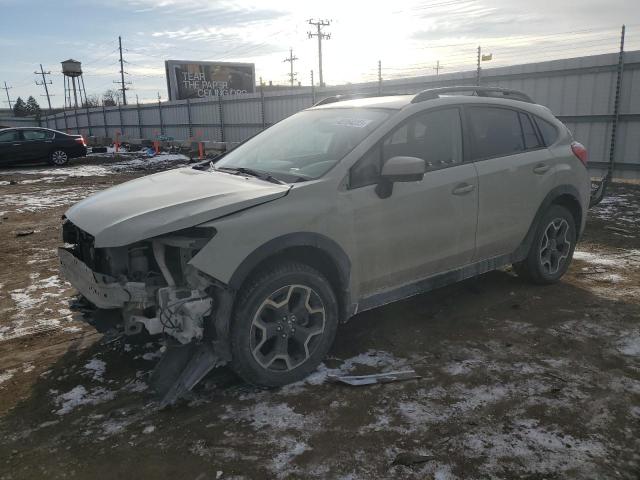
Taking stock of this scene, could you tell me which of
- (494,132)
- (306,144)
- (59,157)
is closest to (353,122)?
(306,144)

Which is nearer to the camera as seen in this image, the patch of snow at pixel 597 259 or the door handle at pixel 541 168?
the door handle at pixel 541 168

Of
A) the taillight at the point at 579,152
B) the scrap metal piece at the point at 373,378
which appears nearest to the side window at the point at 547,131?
the taillight at the point at 579,152

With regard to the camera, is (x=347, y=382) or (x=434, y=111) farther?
(x=434, y=111)

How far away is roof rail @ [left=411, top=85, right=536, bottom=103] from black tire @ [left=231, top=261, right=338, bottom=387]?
1.74m

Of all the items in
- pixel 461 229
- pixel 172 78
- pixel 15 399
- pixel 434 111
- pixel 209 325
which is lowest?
pixel 15 399

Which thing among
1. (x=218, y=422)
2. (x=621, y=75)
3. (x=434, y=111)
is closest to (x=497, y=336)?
(x=434, y=111)

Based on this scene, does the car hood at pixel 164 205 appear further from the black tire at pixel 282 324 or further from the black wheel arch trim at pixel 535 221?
the black wheel arch trim at pixel 535 221

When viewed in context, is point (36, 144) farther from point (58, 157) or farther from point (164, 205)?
point (164, 205)

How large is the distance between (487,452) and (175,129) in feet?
92.3

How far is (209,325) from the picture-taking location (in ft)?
10.1

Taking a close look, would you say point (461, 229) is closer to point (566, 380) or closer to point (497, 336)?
point (497, 336)

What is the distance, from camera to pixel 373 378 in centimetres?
339

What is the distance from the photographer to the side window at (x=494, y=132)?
4.29 metres

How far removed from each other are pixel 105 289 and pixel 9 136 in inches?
764
